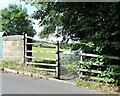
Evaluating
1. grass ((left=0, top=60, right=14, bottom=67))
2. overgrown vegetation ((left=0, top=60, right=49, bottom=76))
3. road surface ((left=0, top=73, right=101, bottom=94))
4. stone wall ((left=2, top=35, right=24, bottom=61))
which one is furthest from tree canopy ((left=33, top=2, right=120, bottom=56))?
grass ((left=0, top=60, right=14, bottom=67))

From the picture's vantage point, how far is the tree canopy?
10.9m

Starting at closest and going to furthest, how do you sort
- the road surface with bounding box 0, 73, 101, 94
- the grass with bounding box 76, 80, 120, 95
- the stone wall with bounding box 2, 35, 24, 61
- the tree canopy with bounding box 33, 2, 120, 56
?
the road surface with bounding box 0, 73, 101, 94 < the grass with bounding box 76, 80, 120, 95 < the tree canopy with bounding box 33, 2, 120, 56 < the stone wall with bounding box 2, 35, 24, 61

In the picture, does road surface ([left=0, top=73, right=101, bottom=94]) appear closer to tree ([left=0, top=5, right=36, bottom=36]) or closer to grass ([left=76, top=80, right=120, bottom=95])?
grass ([left=76, top=80, right=120, bottom=95])

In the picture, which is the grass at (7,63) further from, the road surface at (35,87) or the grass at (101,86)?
the grass at (101,86)

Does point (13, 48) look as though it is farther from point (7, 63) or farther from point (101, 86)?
point (101, 86)

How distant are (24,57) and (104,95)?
6761 mm

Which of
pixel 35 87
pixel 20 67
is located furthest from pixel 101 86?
pixel 20 67

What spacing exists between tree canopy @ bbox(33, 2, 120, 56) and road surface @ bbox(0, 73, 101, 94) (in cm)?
186

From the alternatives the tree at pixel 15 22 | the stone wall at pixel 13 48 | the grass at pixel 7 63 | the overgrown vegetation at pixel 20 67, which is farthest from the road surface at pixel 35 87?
the tree at pixel 15 22

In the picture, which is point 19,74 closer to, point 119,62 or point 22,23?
point 119,62

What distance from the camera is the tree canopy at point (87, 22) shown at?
428 inches

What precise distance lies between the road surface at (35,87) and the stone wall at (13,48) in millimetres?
3583

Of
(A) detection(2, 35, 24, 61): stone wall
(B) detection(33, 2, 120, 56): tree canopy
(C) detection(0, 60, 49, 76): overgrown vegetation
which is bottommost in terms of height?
(C) detection(0, 60, 49, 76): overgrown vegetation

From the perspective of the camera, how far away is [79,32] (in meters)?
13.4
